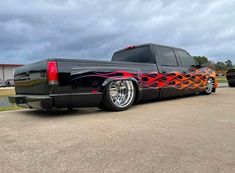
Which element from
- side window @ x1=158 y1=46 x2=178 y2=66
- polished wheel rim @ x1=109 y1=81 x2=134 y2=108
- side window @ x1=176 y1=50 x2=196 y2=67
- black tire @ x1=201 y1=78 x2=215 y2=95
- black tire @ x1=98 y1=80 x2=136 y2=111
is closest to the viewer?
black tire @ x1=98 y1=80 x2=136 y2=111

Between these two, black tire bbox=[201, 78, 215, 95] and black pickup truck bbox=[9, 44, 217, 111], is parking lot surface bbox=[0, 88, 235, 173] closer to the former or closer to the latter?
black pickup truck bbox=[9, 44, 217, 111]

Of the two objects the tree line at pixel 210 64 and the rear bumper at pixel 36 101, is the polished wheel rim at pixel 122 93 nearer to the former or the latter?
the rear bumper at pixel 36 101

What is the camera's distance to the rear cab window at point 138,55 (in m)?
6.62

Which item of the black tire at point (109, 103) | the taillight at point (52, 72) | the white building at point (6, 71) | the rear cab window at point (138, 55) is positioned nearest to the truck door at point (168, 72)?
the rear cab window at point (138, 55)

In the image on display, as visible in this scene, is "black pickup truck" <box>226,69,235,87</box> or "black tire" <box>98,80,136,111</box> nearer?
"black tire" <box>98,80,136,111</box>

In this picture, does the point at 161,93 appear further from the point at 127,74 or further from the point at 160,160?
the point at 160,160

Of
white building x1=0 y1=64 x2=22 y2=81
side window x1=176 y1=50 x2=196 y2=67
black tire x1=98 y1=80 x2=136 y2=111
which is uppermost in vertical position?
white building x1=0 y1=64 x2=22 y2=81

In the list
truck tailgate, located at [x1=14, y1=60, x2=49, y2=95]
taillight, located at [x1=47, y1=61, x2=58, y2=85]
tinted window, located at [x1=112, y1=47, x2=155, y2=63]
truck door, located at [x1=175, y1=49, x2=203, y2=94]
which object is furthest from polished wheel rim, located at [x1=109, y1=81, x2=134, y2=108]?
truck door, located at [x1=175, y1=49, x2=203, y2=94]

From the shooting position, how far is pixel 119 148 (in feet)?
8.98

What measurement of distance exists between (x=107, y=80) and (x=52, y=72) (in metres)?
1.22

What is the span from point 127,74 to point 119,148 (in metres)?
2.99

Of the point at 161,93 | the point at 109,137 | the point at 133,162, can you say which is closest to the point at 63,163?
the point at 133,162

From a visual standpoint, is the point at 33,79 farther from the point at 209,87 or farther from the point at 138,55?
the point at 209,87

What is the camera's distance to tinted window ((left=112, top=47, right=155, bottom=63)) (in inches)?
261
